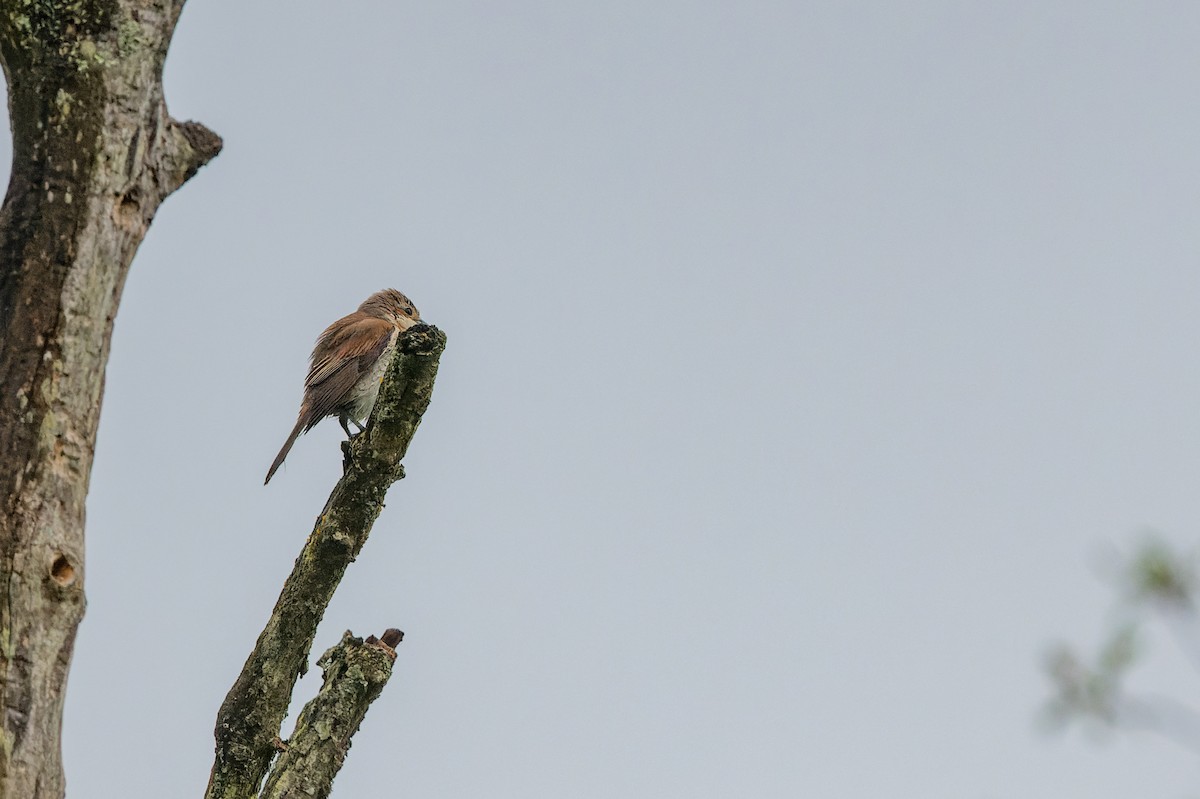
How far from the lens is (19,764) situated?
351cm

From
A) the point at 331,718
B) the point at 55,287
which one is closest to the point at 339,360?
the point at 331,718

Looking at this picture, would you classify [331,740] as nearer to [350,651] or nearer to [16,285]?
[350,651]

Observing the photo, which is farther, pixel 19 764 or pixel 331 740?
pixel 331 740

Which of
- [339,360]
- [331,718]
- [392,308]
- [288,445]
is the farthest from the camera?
[392,308]

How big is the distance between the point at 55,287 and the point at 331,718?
2032 millimetres

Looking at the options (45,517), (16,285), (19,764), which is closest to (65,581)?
(45,517)

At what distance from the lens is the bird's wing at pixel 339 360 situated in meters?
8.87

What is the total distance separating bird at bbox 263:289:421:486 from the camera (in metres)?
8.84

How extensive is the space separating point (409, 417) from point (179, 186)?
1294 millimetres

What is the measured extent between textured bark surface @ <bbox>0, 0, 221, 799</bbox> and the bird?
4.55 meters

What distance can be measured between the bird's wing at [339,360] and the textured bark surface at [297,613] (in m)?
3.90

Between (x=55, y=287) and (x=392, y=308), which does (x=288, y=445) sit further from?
(x=55, y=287)

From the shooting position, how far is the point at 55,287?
11.9 ft

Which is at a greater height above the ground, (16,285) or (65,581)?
(16,285)
